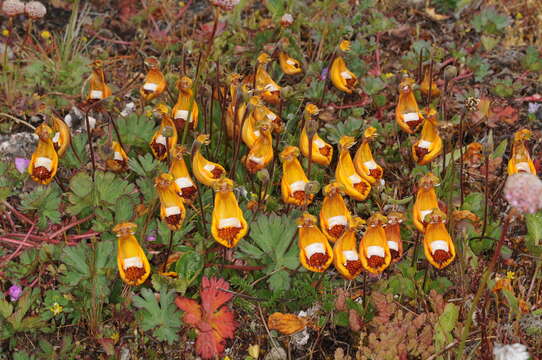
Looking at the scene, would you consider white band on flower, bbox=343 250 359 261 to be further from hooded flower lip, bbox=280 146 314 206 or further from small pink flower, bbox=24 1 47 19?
small pink flower, bbox=24 1 47 19

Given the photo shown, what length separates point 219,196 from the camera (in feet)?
6.68

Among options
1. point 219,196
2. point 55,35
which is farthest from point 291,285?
point 55,35

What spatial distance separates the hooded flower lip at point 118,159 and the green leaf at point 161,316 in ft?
2.01

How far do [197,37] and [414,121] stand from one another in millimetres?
1558

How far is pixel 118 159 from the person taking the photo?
8.21 feet

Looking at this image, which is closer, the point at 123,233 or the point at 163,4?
the point at 123,233

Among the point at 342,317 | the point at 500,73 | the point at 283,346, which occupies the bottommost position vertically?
the point at 283,346

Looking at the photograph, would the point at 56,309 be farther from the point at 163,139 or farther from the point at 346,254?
the point at 346,254

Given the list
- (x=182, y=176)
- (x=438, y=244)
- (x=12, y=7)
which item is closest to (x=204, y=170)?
(x=182, y=176)

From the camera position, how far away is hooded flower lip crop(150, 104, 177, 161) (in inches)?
91.8

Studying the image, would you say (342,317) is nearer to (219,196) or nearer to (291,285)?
(291,285)

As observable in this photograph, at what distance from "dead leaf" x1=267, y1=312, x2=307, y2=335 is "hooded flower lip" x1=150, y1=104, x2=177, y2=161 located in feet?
2.37

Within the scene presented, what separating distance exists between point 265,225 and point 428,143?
0.74m

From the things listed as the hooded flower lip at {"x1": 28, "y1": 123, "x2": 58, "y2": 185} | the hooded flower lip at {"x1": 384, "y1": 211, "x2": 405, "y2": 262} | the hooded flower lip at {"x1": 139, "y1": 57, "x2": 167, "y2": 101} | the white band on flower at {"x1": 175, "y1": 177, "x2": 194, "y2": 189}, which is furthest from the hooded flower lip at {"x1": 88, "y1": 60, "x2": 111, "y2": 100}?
the hooded flower lip at {"x1": 384, "y1": 211, "x2": 405, "y2": 262}
